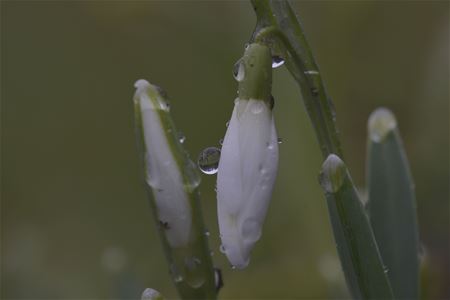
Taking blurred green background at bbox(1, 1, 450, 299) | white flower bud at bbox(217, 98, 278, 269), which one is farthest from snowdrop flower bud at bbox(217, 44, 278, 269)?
blurred green background at bbox(1, 1, 450, 299)

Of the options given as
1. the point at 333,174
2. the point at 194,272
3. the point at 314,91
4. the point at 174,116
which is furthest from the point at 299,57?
the point at 174,116

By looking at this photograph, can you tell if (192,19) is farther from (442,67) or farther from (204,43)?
(442,67)

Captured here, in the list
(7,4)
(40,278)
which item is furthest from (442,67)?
(7,4)

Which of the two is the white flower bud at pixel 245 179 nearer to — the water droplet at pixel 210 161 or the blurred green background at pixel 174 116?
the water droplet at pixel 210 161

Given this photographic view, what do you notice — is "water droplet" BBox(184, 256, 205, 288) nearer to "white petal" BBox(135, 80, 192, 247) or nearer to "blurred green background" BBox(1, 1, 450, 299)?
"white petal" BBox(135, 80, 192, 247)

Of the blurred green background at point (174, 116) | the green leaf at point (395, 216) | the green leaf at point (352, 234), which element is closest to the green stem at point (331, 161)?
the green leaf at point (352, 234)

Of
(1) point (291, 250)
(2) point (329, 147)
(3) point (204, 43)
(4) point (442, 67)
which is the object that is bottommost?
(1) point (291, 250)

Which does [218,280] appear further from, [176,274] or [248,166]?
[248,166]
